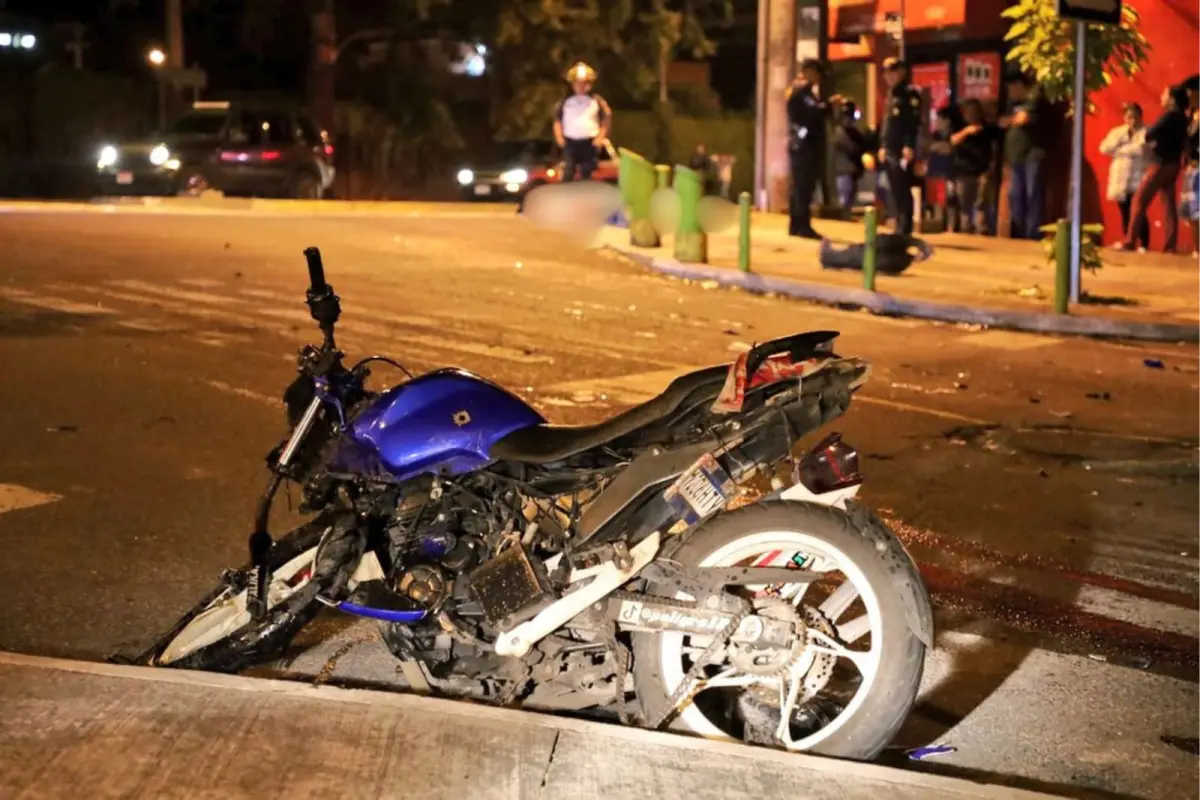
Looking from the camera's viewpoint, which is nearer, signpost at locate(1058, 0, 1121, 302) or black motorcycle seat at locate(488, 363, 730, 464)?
black motorcycle seat at locate(488, 363, 730, 464)

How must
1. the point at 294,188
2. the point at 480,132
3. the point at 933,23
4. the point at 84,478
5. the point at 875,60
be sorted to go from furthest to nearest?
1. the point at 480,132
2. the point at 294,188
3. the point at 875,60
4. the point at 933,23
5. the point at 84,478

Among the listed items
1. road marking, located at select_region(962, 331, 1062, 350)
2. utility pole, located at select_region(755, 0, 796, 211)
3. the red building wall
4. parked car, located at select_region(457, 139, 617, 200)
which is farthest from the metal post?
parked car, located at select_region(457, 139, 617, 200)

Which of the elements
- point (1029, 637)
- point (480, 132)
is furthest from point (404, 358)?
point (480, 132)

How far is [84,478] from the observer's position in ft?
25.7

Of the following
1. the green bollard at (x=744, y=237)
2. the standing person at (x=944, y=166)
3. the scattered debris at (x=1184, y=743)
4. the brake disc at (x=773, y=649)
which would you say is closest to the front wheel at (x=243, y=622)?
the brake disc at (x=773, y=649)

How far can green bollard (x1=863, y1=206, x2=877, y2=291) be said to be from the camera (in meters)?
15.2

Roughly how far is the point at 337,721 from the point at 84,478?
149 inches

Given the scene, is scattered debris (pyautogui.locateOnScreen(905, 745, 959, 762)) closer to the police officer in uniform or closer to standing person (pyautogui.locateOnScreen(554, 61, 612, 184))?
the police officer in uniform

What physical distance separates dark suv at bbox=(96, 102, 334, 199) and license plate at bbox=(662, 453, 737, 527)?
80.5 ft

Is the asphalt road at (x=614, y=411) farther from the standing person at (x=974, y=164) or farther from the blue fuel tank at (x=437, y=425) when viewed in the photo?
the standing person at (x=974, y=164)

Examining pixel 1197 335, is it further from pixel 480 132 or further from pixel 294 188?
pixel 480 132

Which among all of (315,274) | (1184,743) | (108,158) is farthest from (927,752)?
(108,158)

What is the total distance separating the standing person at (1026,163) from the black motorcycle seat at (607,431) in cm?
1668

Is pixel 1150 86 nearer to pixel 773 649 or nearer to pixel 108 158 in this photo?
pixel 773 649
